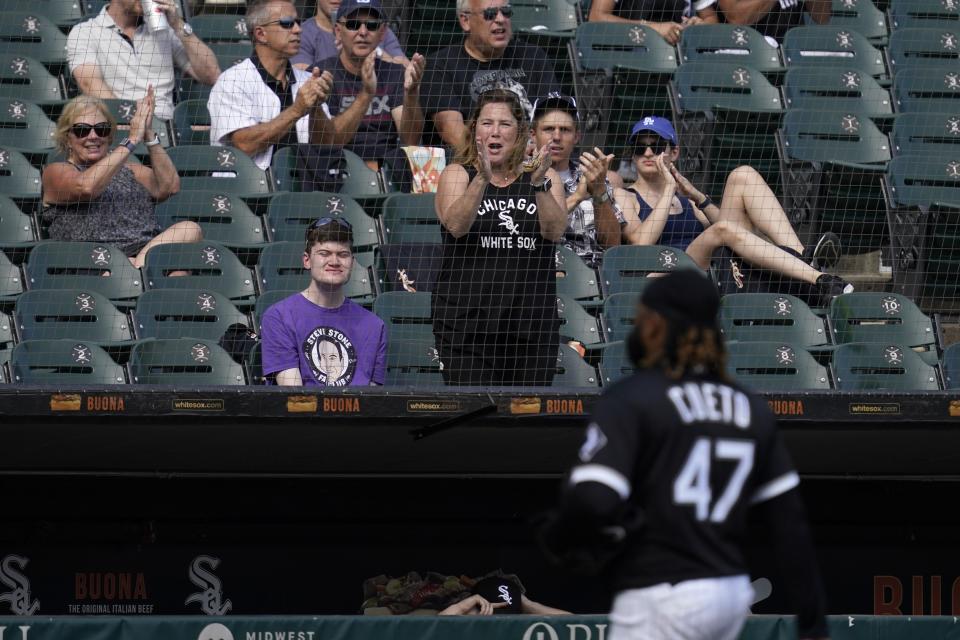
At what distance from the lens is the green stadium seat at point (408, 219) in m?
8.66

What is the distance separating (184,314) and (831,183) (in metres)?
3.89

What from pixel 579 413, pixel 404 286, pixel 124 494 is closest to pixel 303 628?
pixel 579 413

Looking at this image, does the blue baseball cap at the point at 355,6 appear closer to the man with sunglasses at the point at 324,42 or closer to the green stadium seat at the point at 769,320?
the man with sunglasses at the point at 324,42

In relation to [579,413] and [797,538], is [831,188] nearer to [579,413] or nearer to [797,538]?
[579,413]

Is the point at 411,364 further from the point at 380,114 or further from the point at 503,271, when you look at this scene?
the point at 380,114

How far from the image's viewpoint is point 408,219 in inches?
342

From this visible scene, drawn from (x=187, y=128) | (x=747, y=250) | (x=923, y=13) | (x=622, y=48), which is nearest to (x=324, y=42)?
(x=187, y=128)

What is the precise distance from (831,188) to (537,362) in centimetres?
309

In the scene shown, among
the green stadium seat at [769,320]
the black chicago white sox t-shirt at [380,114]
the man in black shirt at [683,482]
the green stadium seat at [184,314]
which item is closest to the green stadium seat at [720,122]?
the green stadium seat at [769,320]

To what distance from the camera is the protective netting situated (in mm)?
7105

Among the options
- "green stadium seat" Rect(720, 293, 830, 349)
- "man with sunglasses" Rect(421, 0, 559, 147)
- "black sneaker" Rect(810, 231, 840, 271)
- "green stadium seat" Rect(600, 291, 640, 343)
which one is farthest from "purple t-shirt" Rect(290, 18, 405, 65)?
"green stadium seat" Rect(720, 293, 830, 349)

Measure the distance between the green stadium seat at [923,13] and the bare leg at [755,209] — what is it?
130 inches

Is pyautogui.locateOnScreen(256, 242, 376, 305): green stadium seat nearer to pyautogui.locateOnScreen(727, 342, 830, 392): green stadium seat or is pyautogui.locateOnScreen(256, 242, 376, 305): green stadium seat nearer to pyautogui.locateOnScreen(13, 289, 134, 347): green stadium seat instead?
pyautogui.locateOnScreen(13, 289, 134, 347): green stadium seat

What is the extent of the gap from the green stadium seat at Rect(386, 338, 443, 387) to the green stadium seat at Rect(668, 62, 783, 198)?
8.98 ft
